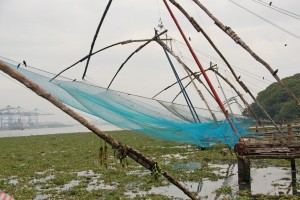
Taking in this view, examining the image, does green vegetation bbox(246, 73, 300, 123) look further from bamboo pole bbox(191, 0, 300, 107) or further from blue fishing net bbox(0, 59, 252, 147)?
bamboo pole bbox(191, 0, 300, 107)

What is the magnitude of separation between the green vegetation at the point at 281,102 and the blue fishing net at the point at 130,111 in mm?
29157

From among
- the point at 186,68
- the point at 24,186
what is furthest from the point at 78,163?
the point at 186,68

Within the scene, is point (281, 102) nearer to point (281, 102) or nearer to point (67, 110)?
point (281, 102)

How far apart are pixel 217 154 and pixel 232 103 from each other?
36.2 ft

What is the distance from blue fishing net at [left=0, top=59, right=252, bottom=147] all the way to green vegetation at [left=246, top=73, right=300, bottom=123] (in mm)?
29157

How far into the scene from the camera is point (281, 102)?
42.6 meters

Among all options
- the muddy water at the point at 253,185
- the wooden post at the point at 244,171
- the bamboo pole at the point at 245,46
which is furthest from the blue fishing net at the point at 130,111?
the bamboo pole at the point at 245,46

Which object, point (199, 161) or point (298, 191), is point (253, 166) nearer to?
point (199, 161)

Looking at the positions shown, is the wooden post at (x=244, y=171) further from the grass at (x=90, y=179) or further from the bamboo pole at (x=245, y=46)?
the bamboo pole at (x=245, y=46)

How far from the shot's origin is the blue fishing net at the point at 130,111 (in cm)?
735

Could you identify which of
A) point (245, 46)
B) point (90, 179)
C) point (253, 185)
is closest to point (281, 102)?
point (253, 185)

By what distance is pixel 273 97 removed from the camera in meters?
44.4

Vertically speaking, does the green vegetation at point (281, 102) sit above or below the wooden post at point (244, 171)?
above

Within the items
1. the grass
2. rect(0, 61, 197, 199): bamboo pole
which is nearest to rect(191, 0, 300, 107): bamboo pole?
the grass
